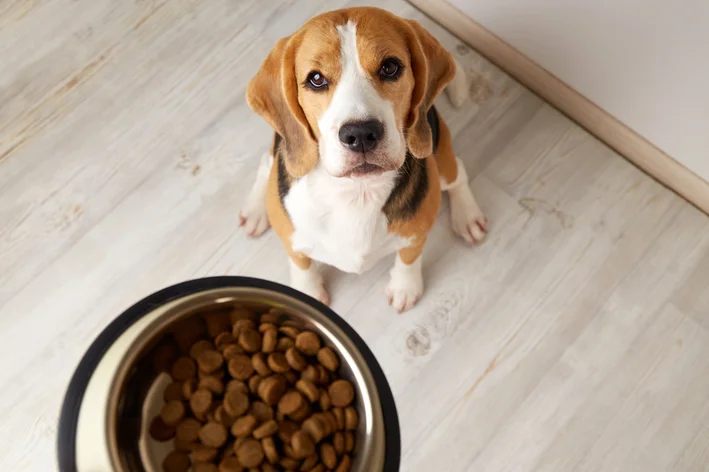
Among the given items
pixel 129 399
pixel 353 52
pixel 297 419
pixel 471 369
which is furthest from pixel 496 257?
pixel 129 399

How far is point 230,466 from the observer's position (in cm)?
138

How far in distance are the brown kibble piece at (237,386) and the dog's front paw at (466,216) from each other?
0.84 metres

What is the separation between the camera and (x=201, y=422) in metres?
1.44

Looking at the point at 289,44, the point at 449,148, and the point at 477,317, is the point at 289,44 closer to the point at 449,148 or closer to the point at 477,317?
the point at 449,148

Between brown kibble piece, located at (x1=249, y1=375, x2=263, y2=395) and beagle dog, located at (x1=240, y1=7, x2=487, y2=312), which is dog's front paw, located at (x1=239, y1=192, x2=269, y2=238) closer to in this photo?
beagle dog, located at (x1=240, y1=7, x2=487, y2=312)

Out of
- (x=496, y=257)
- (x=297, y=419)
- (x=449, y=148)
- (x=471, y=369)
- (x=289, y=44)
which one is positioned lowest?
(x=471, y=369)

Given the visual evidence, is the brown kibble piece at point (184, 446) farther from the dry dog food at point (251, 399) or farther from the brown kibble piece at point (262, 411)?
the brown kibble piece at point (262, 411)

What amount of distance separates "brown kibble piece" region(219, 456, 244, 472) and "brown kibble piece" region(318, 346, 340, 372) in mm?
268

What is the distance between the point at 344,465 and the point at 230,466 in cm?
24

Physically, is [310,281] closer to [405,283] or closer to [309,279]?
[309,279]

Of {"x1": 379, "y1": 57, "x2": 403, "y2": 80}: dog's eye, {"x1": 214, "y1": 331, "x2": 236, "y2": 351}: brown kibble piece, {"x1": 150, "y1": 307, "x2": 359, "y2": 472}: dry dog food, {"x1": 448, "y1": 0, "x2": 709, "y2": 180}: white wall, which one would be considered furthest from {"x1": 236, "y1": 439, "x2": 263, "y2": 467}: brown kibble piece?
{"x1": 448, "y1": 0, "x2": 709, "y2": 180}: white wall

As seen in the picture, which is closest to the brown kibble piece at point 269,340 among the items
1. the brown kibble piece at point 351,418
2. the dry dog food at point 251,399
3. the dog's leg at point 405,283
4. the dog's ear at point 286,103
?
the dry dog food at point 251,399

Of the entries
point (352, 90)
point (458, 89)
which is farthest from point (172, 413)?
point (458, 89)

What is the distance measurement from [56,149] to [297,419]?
1.27 metres
